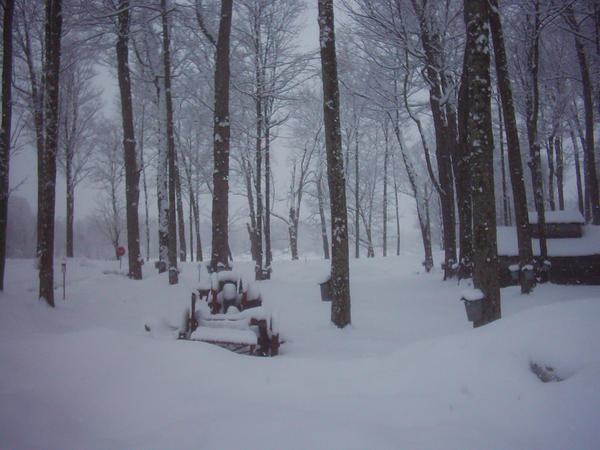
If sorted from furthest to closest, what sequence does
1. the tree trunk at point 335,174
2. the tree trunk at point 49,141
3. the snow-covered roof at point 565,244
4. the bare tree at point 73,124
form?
the bare tree at point 73,124, the snow-covered roof at point 565,244, the tree trunk at point 49,141, the tree trunk at point 335,174

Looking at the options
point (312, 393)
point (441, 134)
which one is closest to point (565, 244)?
point (441, 134)

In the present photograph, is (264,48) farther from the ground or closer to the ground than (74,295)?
farther from the ground

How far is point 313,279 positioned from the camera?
14.5 m

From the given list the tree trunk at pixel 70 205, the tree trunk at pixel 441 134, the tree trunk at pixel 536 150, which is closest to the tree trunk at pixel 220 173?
the tree trunk at pixel 441 134

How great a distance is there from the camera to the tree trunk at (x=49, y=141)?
276 inches

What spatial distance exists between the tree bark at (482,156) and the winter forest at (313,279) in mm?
29

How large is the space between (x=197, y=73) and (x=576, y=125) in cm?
2025

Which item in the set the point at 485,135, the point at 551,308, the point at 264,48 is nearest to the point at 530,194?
the point at 264,48

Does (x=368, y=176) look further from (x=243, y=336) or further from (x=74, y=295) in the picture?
(x=243, y=336)

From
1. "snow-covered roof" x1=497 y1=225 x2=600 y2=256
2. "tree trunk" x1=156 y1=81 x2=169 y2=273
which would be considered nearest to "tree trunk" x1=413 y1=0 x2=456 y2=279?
"snow-covered roof" x1=497 y1=225 x2=600 y2=256

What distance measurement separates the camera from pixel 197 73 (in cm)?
1482

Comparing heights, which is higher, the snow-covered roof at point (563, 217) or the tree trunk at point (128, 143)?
the tree trunk at point (128, 143)

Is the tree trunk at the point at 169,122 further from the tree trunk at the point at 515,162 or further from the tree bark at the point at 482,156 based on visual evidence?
the tree trunk at the point at 515,162

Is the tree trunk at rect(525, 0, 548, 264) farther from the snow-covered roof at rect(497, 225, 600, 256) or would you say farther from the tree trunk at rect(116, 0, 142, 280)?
the tree trunk at rect(116, 0, 142, 280)
